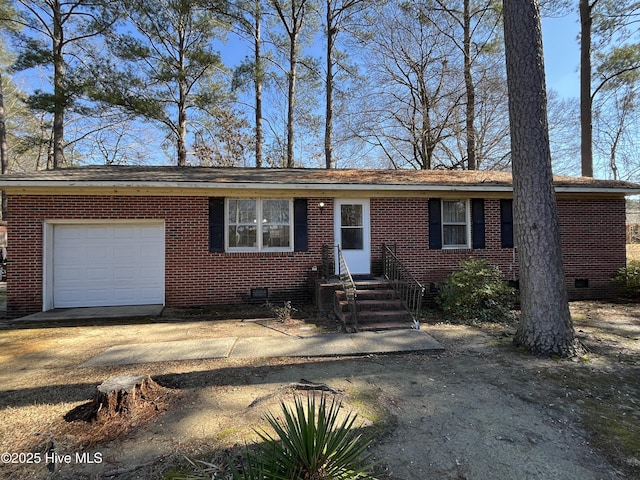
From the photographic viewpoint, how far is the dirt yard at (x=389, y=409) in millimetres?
2502

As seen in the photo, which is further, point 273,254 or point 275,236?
point 275,236

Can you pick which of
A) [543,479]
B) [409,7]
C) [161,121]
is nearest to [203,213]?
[543,479]

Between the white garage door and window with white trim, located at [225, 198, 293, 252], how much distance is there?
66.2 inches

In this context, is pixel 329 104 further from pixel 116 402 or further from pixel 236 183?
pixel 116 402

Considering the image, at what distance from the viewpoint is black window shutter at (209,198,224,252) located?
7.92 m

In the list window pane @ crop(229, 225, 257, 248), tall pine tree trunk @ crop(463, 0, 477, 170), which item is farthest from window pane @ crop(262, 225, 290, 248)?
tall pine tree trunk @ crop(463, 0, 477, 170)

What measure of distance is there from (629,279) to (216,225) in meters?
10.8

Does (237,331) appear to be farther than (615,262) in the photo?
No

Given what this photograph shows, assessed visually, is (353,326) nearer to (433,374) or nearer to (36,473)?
(433,374)

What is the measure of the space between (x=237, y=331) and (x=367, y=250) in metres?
3.84

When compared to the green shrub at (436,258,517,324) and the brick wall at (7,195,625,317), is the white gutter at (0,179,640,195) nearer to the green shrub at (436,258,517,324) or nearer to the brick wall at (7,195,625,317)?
the brick wall at (7,195,625,317)

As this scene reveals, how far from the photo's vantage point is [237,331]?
5.98 m

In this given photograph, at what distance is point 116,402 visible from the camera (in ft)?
10.0

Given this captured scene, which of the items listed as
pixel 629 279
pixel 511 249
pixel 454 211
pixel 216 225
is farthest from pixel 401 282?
pixel 629 279
